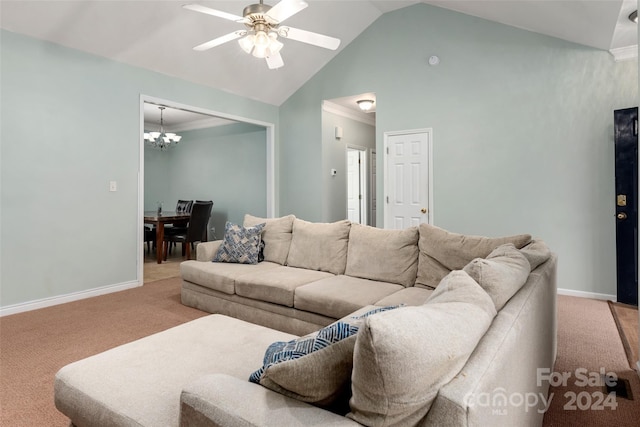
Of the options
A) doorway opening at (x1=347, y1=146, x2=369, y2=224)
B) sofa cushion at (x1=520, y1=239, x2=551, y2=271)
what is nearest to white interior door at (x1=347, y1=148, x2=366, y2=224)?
doorway opening at (x1=347, y1=146, x2=369, y2=224)

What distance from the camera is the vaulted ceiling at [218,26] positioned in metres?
3.28

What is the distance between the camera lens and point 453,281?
1.19 m

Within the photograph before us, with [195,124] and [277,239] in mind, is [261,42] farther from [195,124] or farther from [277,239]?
[195,124]

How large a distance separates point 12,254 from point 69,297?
0.67m

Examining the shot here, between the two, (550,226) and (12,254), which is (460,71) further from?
(12,254)

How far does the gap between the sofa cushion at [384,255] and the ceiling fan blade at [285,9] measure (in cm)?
172

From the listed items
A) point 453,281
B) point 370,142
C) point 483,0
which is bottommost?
point 453,281

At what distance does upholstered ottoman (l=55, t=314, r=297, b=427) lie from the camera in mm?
1217

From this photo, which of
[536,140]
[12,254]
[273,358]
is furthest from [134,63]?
[536,140]

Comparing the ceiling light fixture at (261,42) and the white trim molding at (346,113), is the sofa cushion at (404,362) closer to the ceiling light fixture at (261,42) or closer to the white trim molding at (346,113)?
the ceiling light fixture at (261,42)

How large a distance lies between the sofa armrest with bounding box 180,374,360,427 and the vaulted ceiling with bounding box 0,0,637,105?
373 cm

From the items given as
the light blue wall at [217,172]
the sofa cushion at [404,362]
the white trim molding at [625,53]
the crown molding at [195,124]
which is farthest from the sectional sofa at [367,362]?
the crown molding at [195,124]

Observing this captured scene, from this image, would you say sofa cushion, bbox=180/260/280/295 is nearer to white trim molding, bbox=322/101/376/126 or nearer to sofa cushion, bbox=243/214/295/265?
sofa cushion, bbox=243/214/295/265

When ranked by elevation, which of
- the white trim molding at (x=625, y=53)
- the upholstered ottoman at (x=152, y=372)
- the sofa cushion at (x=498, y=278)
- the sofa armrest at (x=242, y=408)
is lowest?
the upholstered ottoman at (x=152, y=372)
